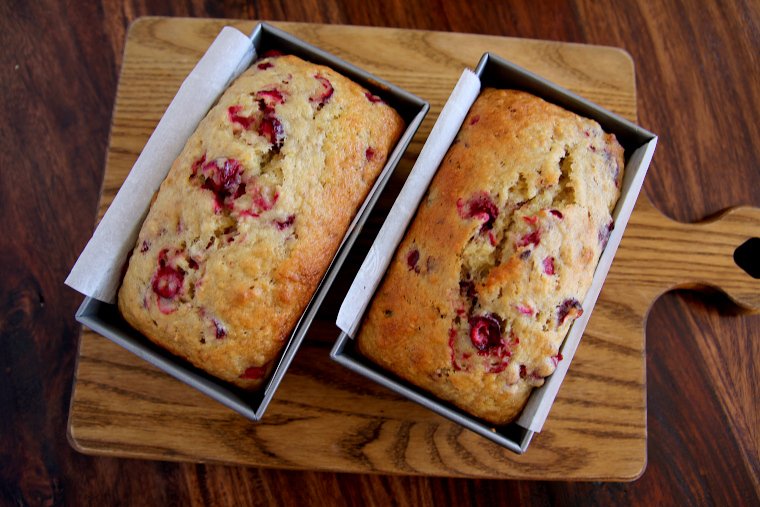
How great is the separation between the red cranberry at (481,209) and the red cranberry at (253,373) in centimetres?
55

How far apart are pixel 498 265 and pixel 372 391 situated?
49 centimetres

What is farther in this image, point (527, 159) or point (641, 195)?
point (641, 195)

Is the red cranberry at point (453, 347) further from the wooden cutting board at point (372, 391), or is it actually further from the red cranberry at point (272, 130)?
the red cranberry at point (272, 130)

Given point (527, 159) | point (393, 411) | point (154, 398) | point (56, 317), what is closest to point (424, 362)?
Result: point (393, 411)

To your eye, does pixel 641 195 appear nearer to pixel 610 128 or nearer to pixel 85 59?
pixel 610 128

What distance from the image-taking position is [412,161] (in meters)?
1.55

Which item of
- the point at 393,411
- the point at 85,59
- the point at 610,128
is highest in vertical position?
the point at 85,59

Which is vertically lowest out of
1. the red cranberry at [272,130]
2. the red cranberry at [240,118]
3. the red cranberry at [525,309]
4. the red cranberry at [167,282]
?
the red cranberry at [525,309]

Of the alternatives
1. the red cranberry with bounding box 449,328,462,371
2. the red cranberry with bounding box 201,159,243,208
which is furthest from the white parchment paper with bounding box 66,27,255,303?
the red cranberry with bounding box 449,328,462,371

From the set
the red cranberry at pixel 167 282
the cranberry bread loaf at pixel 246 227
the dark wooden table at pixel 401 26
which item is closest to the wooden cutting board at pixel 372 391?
the dark wooden table at pixel 401 26

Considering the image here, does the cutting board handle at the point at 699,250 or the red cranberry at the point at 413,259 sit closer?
the red cranberry at the point at 413,259

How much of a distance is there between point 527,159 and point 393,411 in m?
0.70

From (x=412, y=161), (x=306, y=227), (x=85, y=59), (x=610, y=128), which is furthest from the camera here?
(x=85, y=59)

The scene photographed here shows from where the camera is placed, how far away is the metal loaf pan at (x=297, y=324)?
48.3 inches
